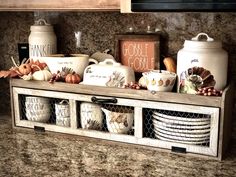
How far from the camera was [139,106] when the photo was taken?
137 centimetres

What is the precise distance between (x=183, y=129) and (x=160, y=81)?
20 centimetres

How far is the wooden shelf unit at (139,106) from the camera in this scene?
1.27 m

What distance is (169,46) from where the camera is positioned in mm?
1578

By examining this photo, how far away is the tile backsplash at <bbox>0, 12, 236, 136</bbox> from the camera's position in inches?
58.3

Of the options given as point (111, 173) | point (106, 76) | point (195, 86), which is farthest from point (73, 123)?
point (195, 86)

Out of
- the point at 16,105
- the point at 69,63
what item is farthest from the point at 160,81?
the point at 16,105

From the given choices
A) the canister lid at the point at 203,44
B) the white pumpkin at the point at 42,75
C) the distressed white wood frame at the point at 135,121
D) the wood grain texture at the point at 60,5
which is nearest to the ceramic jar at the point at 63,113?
the distressed white wood frame at the point at 135,121

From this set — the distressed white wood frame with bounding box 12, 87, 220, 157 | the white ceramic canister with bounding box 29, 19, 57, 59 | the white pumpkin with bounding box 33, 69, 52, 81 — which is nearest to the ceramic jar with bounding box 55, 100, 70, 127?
the distressed white wood frame with bounding box 12, 87, 220, 157

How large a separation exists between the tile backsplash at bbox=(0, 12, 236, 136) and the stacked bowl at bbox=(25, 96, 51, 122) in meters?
0.34

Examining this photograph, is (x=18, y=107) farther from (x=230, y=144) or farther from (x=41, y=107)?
→ (x=230, y=144)

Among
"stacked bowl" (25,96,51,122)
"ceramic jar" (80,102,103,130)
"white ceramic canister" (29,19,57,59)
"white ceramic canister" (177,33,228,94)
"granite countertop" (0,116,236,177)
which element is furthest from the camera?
"white ceramic canister" (29,19,57,59)

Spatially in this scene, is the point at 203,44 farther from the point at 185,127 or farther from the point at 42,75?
the point at 42,75

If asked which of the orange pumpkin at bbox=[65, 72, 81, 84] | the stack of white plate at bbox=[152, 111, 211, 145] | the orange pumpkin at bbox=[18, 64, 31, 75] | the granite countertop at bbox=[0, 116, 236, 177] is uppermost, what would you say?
the orange pumpkin at bbox=[18, 64, 31, 75]

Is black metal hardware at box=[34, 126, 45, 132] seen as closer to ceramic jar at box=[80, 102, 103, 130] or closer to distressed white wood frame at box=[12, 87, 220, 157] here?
distressed white wood frame at box=[12, 87, 220, 157]
